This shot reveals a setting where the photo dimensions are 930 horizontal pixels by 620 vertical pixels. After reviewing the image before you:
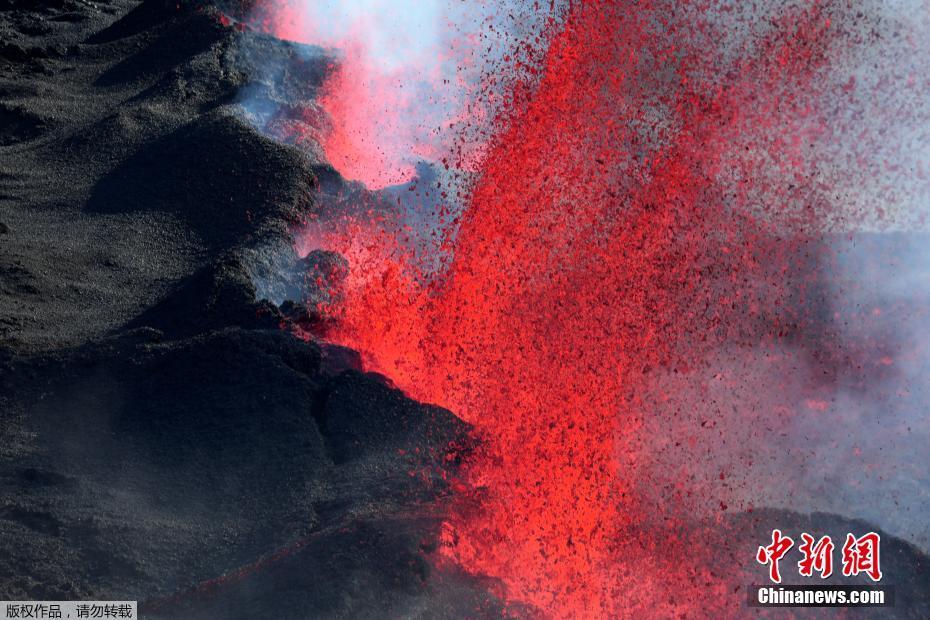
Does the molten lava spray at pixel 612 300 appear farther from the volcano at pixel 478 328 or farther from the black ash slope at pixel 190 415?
the black ash slope at pixel 190 415

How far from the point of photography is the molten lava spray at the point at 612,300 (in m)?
6.20

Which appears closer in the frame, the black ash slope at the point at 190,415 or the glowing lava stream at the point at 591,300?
the black ash slope at the point at 190,415

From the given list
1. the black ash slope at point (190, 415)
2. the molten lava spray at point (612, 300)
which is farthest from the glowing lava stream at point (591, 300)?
the black ash slope at point (190, 415)

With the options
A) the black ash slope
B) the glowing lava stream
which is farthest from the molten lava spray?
the black ash slope

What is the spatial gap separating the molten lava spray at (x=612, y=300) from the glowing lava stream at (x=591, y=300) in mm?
19

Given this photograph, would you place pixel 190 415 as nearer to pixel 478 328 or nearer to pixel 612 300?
pixel 478 328

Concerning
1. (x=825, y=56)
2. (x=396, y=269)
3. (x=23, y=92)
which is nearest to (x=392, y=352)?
(x=396, y=269)

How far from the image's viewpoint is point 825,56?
10594 millimetres

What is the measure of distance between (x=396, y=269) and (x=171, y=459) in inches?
129

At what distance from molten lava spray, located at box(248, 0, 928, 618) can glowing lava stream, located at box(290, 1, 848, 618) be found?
2 centimetres

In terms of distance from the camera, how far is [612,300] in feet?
28.2

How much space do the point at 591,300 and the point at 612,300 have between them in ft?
0.61

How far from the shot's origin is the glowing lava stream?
6.12 metres

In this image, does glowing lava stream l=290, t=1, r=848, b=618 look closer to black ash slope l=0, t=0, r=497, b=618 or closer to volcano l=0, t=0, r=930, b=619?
volcano l=0, t=0, r=930, b=619
